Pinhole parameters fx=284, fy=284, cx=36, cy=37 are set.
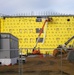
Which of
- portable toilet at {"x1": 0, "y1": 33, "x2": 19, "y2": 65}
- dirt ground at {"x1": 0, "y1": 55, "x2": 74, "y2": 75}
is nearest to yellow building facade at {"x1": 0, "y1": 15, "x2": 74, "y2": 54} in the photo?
portable toilet at {"x1": 0, "y1": 33, "x2": 19, "y2": 65}

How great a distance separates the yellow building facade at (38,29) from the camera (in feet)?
257

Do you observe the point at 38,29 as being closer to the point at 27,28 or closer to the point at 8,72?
the point at 27,28

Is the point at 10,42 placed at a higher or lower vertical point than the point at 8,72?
higher

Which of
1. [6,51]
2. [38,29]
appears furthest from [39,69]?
[38,29]

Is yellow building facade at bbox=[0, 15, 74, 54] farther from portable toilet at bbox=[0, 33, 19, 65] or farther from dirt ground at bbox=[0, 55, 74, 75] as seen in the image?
dirt ground at bbox=[0, 55, 74, 75]

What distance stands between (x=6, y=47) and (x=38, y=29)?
55.0m

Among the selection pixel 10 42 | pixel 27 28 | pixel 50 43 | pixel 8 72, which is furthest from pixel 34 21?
pixel 8 72

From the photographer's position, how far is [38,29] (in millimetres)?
79625

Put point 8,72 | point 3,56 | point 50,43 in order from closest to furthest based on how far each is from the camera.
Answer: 1. point 8,72
2. point 3,56
3. point 50,43

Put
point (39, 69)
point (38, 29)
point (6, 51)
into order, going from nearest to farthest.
→ point (39, 69) < point (6, 51) < point (38, 29)

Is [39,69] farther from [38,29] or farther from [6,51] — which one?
[38,29]

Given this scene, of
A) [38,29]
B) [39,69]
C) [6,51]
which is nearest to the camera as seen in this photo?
[39,69]

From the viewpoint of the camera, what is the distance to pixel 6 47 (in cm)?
2480

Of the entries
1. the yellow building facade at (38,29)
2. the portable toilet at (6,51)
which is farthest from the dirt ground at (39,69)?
the yellow building facade at (38,29)
